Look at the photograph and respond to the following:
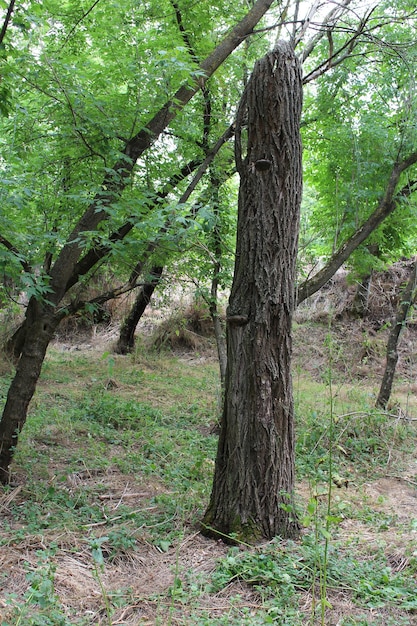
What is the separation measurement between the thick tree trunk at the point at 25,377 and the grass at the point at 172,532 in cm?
42

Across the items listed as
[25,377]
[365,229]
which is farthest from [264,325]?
[365,229]

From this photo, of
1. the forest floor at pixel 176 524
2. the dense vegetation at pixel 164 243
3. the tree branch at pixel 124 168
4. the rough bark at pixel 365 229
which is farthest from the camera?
the rough bark at pixel 365 229

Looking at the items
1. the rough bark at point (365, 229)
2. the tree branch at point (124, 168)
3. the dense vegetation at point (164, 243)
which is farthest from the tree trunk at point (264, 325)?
the rough bark at point (365, 229)

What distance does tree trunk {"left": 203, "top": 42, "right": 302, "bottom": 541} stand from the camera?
11.6 feet

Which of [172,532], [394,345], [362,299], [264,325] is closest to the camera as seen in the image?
[264,325]

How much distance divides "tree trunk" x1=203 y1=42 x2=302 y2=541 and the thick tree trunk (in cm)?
174

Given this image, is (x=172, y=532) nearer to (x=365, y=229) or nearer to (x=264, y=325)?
(x=264, y=325)

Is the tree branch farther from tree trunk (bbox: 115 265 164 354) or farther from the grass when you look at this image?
tree trunk (bbox: 115 265 164 354)

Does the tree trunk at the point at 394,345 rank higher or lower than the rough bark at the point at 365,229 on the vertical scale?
lower

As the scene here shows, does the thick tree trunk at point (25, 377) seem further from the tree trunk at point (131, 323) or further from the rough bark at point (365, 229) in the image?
the tree trunk at point (131, 323)

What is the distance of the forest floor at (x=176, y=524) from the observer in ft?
8.93

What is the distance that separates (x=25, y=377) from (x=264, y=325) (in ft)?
7.18

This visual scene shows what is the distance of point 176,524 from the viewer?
3.84 m

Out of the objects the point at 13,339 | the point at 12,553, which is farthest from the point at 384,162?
the point at 13,339
